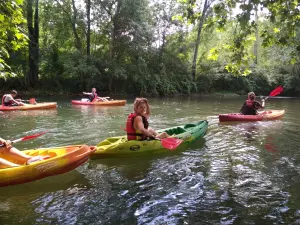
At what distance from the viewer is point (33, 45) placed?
69.6 feet

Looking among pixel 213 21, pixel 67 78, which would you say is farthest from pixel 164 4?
pixel 213 21

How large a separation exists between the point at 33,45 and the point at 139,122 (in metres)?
18.5

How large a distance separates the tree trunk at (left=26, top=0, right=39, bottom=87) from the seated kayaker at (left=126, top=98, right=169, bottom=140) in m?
17.5

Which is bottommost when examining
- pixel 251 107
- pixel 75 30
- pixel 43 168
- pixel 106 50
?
pixel 43 168

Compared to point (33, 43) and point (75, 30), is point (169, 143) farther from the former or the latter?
point (33, 43)


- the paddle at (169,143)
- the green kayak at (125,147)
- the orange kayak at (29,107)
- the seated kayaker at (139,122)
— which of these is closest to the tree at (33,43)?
the orange kayak at (29,107)

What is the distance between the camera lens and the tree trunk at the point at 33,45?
2081 centimetres

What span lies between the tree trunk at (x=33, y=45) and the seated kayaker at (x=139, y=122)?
688 inches

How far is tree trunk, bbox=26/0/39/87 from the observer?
2081 cm

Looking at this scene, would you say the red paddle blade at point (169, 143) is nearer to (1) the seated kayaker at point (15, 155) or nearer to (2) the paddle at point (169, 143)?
(2) the paddle at point (169, 143)

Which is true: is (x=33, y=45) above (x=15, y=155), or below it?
above

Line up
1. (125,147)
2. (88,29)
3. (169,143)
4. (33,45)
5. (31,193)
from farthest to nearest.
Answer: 1. (88,29)
2. (33,45)
3. (169,143)
4. (125,147)
5. (31,193)

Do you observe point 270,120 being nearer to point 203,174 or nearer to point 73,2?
point 203,174

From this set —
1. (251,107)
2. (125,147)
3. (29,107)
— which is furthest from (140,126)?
(29,107)
